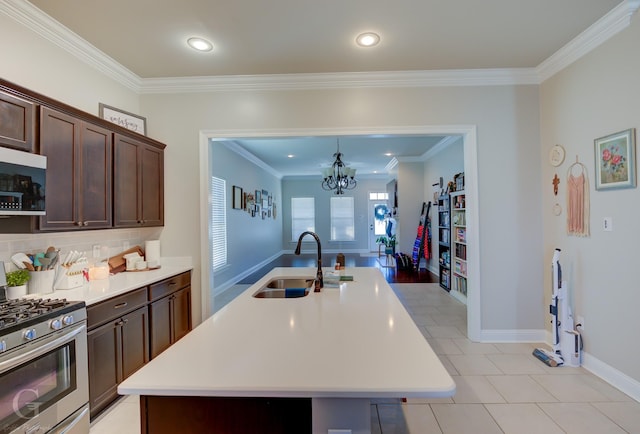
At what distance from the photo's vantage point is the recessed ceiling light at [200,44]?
101 inches

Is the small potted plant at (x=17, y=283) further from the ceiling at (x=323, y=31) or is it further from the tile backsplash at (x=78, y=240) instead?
the ceiling at (x=323, y=31)

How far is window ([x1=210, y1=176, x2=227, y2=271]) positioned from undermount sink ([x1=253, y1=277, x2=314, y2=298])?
307 centimetres

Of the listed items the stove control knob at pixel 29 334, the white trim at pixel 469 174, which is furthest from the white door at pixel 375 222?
the stove control knob at pixel 29 334

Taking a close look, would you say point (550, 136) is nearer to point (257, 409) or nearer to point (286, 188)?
→ point (257, 409)

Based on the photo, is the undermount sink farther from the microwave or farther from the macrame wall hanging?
the macrame wall hanging

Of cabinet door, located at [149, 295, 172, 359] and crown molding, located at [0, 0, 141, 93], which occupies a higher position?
crown molding, located at [0, 0, 141, 93]

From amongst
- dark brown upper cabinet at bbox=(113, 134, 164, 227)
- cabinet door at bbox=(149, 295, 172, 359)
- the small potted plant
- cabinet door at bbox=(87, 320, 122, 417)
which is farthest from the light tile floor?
dark brown upper cabinet at bbox=(113, 134, 164, 227)

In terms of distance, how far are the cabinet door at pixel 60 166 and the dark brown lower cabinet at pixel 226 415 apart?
1715 millimetres

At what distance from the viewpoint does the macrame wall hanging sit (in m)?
2.65

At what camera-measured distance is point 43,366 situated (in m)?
1.60

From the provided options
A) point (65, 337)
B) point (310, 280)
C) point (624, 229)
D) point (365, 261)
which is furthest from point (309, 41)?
point (365, 261)

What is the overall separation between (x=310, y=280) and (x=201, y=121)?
2195mm

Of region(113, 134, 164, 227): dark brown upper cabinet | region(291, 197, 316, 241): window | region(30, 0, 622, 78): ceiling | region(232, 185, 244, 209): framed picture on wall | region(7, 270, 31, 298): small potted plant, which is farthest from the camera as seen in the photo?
region(291, 197, 316, 241): window

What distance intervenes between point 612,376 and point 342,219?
8.70 m
